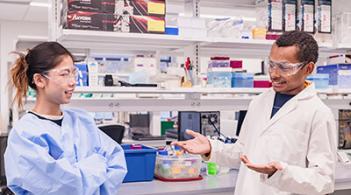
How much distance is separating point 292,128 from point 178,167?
2.70ft

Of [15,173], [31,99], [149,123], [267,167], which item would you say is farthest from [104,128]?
[267,167]

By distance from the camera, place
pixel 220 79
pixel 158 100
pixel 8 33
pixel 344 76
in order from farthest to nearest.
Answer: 1. pixel 8 33
2. pixel 344 76
3. pixel 158 100
4. pixel 220 79

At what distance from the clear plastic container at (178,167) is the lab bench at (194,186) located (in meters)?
0.06

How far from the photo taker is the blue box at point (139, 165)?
228 centimetres

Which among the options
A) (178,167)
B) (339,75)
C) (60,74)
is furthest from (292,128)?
(339,75)

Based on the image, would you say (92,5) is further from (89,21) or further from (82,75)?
(82,75)

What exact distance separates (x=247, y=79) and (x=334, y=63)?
29.5 inches

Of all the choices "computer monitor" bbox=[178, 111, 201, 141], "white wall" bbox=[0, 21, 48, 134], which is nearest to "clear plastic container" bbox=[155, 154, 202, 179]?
"computer monitor" bbox=[178, 111, 201, 141]

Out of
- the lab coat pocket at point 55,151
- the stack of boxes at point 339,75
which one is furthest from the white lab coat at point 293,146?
the stack of boxes at point 339,75

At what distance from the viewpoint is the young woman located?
147cm

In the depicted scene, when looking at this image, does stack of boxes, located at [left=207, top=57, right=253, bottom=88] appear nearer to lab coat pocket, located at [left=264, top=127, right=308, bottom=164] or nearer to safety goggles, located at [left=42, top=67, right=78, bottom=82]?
lab coat pocket, located at [left=264, top=127, right=308, bottom=164]

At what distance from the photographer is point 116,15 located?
232 cm

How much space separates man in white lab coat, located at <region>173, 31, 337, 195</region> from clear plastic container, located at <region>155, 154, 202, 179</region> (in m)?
0.50

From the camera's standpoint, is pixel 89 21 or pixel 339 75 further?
pixel 339 75
